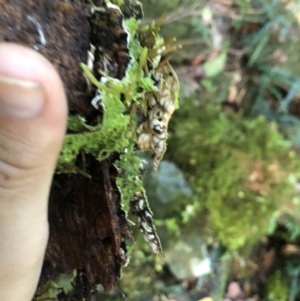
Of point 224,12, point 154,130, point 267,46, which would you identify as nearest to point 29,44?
point 154,130

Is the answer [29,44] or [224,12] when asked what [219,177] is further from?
[29,44]

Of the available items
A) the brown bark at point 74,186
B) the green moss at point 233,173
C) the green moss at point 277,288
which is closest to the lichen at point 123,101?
the brown bark at point 74,186

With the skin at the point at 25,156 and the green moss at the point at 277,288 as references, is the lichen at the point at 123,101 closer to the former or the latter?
the skin at the point at 25,156

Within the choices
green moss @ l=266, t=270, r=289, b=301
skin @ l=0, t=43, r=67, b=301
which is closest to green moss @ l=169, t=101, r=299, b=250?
green moss @ l=266, t=270, r=289, b=301

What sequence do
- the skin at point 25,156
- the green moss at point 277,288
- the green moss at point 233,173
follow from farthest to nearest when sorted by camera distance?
the green moss at point 277,288 < the green moss at point 233,173 < the skin at point 25,156

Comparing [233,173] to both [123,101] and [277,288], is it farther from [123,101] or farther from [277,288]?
[123,101]

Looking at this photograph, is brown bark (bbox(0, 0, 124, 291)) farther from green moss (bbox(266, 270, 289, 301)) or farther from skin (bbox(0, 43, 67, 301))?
green moss (bbox(266, 270, 289, 301))
